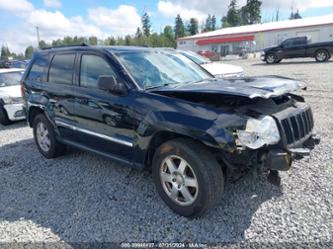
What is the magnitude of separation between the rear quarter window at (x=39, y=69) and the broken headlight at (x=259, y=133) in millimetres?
3792

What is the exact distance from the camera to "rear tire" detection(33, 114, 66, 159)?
526cm

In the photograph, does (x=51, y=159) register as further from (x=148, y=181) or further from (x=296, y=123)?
(x=296, y=123)

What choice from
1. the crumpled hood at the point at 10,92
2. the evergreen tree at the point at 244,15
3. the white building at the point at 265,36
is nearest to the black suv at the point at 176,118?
the crumpled hood at the point at 10,92

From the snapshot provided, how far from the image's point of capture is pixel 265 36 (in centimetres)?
5262

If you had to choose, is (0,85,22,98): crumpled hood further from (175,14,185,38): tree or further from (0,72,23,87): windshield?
(175,14,185,38): tree

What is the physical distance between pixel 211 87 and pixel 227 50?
55.9 meters

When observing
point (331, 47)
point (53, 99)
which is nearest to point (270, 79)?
point (53, 99)

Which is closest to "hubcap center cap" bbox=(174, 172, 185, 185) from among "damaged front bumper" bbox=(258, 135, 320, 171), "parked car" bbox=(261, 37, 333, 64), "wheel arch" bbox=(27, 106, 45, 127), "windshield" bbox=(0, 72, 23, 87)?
"damaged front bumper" bbox=(258, 135, 320, 171)

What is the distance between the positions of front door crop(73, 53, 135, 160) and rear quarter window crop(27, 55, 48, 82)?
1.15 m

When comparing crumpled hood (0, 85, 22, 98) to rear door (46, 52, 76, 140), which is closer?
rear door (46, 52, 76, 140)

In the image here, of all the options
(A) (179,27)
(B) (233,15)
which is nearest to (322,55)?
(B) (233,15)

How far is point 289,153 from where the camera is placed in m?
3.15

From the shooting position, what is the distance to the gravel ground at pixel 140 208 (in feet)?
10.2

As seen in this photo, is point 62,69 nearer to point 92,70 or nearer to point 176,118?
point 92,70
